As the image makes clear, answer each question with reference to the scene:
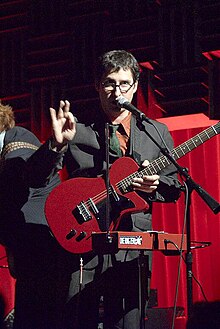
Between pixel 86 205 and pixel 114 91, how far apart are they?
0.60m

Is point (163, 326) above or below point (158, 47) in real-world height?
below

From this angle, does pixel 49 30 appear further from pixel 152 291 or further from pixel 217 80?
pixel 152 291

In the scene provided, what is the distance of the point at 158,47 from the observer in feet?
16.8

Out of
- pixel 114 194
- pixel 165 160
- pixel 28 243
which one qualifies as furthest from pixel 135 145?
pixel 28 243

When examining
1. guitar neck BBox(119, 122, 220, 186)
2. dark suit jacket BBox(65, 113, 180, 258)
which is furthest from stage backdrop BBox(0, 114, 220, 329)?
dark suit jacket BBox(65, 113, 180, 258)

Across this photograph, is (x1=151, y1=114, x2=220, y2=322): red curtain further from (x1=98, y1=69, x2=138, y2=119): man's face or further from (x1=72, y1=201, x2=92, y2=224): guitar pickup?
(x1=72, y1=201, x2=92, y2=224): guitar pickup

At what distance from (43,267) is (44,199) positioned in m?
0.36

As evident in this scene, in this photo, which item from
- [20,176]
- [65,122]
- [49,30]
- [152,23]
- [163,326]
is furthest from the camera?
[49,30]

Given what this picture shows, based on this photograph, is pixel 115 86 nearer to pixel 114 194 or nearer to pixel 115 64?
pixel 115 64

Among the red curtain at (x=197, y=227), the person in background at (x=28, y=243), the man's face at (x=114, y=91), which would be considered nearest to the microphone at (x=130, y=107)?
the man's face at (x=114, y=91)

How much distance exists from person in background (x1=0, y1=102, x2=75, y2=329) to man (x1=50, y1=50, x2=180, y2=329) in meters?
0.14

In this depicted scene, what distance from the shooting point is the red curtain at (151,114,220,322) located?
4.44 m

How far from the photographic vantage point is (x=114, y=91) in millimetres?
3277

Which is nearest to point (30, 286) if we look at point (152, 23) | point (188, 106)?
point (188, 106)
